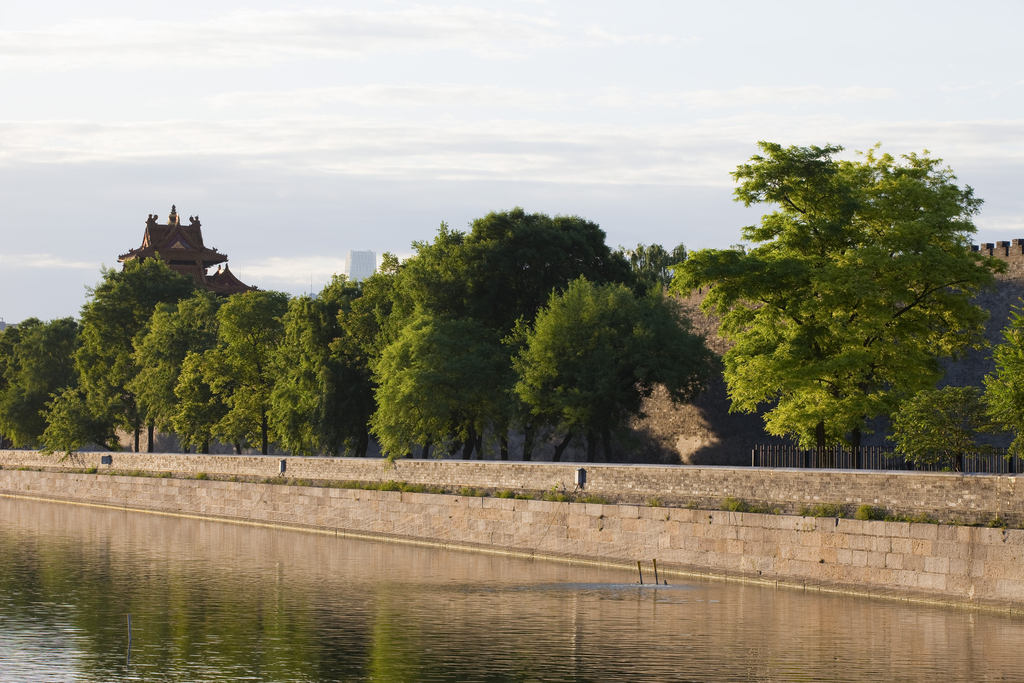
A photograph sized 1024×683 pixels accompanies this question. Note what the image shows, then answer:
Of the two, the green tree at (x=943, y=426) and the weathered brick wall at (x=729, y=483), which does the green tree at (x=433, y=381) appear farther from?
the green tree at (x=943, y=426)

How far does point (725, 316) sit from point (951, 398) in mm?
7203

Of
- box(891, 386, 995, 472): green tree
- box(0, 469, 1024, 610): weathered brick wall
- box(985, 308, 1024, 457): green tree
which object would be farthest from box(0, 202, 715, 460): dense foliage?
box(985, 308, 1024, 457): green tree

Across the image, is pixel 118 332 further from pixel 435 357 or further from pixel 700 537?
pixel 700 537

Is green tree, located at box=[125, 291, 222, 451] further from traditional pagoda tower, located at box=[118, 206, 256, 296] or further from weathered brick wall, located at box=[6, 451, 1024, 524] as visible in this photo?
traditional pagoda tower, located at box=[118, 206, 256, 296]

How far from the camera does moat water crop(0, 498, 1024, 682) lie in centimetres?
1778

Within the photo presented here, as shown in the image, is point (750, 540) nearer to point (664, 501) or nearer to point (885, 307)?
point (664, 501)

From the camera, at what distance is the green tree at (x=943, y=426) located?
29781 mm

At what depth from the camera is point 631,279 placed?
171 ft

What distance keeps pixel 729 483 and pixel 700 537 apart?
1428mm

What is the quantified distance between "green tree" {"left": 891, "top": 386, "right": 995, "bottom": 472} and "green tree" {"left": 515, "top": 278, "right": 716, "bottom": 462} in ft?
46.7

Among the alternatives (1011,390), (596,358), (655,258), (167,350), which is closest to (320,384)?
(596,358)

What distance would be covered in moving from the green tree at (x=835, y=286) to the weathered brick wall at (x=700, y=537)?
5.18 m

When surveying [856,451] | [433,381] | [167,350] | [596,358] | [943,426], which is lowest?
[856,451]

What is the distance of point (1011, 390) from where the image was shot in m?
27.8
